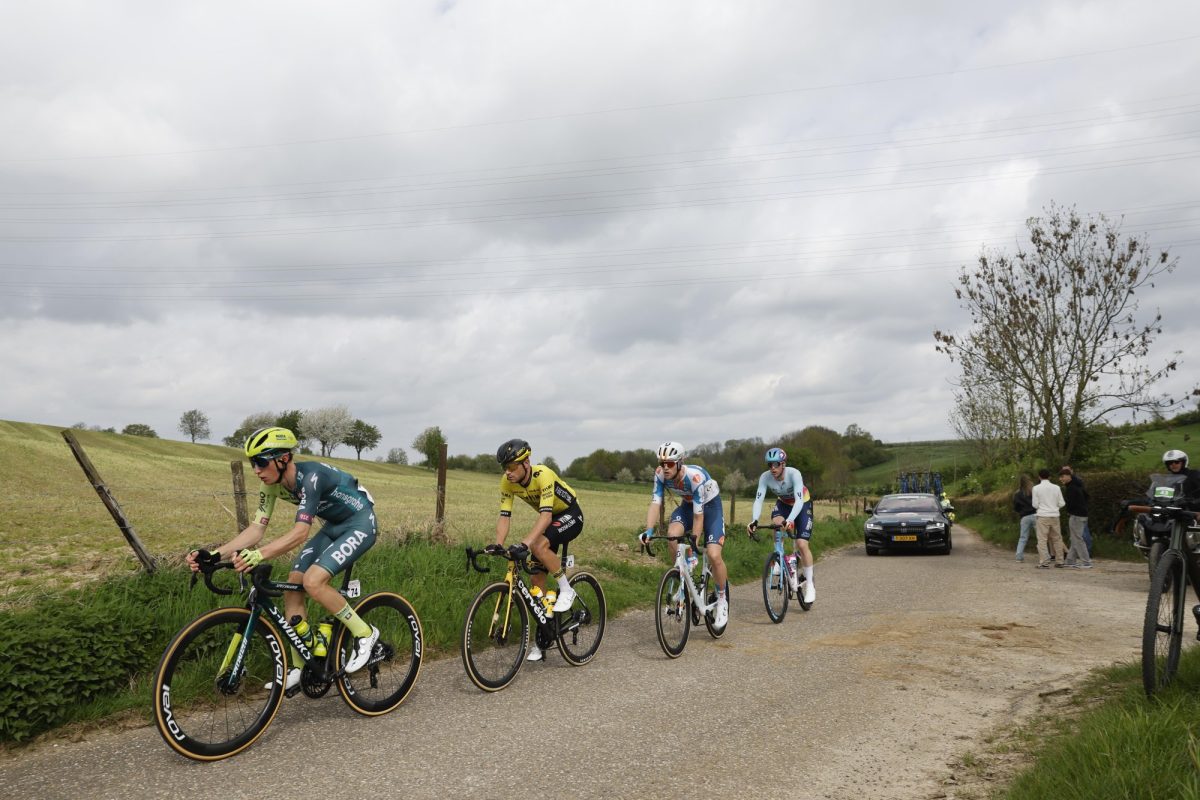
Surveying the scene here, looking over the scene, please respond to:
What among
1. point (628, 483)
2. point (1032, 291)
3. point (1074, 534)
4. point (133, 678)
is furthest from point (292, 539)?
point (628, 483)

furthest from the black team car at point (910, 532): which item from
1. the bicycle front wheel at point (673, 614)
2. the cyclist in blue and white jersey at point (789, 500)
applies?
the bicycle front wheel at point (673, 614)

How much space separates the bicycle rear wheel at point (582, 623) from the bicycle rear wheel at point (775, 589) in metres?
2.60

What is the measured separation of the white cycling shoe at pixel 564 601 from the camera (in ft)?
23.1

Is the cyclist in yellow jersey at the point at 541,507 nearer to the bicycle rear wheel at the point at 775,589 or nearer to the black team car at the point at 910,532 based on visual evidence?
the bicycle rear wheel at the point at 775,589

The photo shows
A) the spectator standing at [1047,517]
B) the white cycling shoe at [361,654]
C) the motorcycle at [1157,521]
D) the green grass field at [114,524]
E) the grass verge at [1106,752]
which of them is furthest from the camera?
the spectator standing at [1047,517]

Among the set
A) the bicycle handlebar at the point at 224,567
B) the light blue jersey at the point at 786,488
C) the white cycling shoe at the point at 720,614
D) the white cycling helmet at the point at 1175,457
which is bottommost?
the white cycling shoe at the point at 720,614

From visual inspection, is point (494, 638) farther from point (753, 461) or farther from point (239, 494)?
point (753, 461)

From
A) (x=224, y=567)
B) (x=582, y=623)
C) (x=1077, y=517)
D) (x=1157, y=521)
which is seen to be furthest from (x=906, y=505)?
(x=224, y=567)

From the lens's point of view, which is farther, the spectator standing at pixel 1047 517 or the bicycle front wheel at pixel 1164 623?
the spectator standing at pixel 1047 517

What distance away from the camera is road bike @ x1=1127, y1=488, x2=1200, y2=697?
4543 millimetres

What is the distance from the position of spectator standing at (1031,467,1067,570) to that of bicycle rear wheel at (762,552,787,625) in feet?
31.0

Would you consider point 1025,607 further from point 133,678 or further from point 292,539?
point 133,678

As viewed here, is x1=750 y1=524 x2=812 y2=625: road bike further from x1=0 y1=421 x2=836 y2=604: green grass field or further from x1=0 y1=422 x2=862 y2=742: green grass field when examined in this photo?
x1=0 y1=421 x2=836 y2=604: green grass field

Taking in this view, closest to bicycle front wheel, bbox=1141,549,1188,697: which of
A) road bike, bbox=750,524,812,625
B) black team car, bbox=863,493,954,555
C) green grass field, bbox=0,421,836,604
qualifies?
road bike, bbox=750,524,812,625
